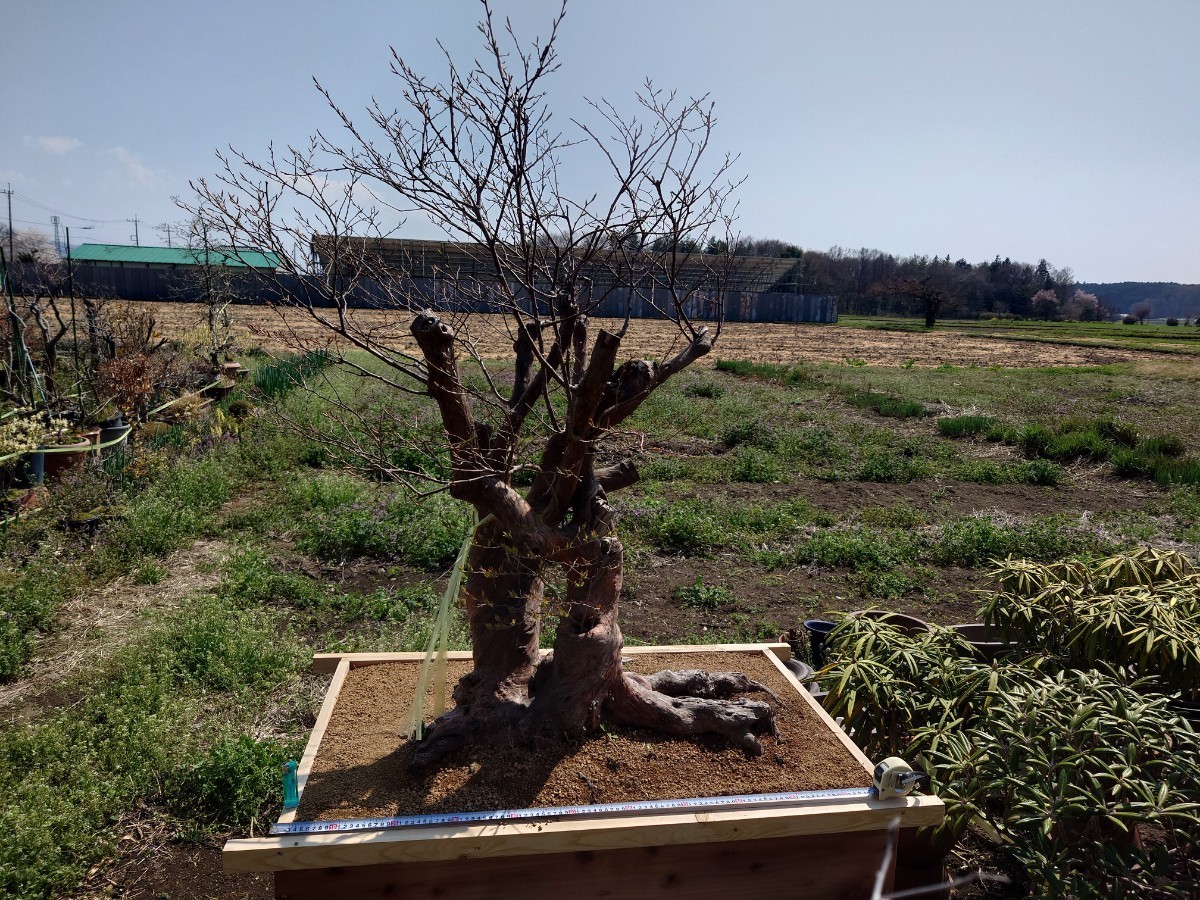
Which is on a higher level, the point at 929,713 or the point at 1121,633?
the point at 1121,633

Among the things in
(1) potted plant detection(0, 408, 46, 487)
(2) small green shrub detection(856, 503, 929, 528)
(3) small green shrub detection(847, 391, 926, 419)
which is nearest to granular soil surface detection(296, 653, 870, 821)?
(1) potted plant detection(0, 408, 46, 487)

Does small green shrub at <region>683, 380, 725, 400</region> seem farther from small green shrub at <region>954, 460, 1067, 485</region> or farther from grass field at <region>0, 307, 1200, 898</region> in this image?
small green shrub at <region>954, 460, 1067, 485</region>

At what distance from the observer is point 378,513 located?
7.82m

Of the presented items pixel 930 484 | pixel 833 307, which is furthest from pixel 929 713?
pixel 833 307

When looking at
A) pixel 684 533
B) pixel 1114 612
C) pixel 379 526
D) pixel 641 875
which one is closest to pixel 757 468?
pixel 684 533

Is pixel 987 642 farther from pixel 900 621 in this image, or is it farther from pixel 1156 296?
pixel 1156 296

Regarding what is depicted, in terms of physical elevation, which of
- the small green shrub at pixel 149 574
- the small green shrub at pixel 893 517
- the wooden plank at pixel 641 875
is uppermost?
the wooden plank at pixel 641 875

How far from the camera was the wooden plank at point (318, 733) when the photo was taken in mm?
2682

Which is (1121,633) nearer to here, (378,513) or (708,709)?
(708,709)

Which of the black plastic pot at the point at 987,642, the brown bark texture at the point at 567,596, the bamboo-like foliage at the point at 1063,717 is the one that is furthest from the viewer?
the black plastic pot at the point at 987,642

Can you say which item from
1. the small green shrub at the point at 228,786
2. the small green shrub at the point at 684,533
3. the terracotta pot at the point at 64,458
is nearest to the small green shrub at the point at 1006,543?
the small green shrub at the point at 684,533

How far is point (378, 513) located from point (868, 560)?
4.83m

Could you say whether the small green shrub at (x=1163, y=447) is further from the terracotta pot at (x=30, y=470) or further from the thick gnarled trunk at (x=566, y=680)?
the terracotta pot at (x=30, y=470)

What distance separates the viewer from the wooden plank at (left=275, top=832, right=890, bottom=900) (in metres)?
2.40
